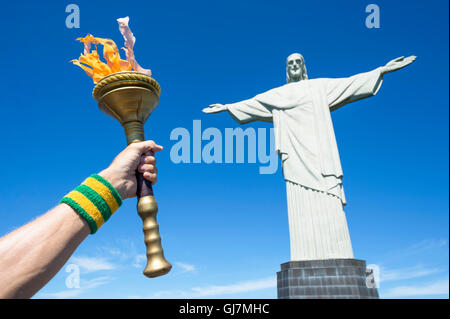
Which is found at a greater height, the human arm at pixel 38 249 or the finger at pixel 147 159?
the finger at pixel 147 159

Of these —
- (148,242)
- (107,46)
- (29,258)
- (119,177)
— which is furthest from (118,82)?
(29,258)

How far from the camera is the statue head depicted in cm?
834

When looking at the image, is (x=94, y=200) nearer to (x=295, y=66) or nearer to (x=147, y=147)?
(x=147, y=147)

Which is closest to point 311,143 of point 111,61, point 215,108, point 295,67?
point 295,67

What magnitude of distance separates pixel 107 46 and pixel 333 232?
6057 mm

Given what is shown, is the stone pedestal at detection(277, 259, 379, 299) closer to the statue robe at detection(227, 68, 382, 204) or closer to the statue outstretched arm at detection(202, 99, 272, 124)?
the statue robe at detection(227, 68, 382, 204)

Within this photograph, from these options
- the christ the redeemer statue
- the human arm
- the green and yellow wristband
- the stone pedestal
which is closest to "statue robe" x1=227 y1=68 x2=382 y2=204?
the christ the redeemer statue

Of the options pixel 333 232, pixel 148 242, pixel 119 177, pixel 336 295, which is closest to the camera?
pixel 119 177

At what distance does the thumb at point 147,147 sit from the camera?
172 cm

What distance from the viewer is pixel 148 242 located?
1718 mm

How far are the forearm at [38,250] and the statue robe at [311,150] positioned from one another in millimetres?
6181

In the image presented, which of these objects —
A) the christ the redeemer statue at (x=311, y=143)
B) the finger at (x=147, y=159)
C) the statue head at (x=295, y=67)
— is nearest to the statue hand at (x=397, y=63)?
the christ the redeemer statue at (x=311, y=143)

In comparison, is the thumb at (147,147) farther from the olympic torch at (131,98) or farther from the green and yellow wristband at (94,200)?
the green and yellow wristband at (94,200)

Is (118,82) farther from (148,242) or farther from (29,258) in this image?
(29,258)
